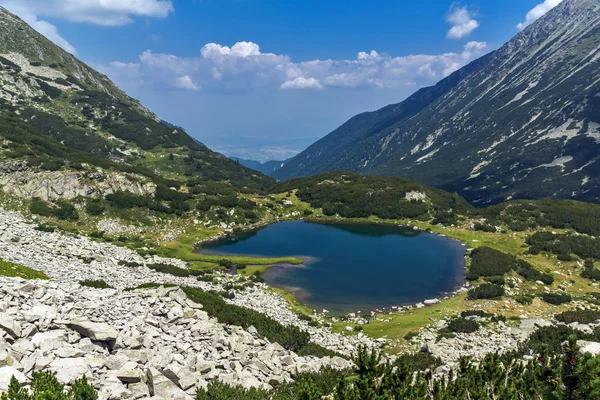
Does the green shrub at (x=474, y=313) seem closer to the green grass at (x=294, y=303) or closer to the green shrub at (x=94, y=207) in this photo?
the green grass at (x=294, y=303)

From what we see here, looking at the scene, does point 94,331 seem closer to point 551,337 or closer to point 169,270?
point 169,270

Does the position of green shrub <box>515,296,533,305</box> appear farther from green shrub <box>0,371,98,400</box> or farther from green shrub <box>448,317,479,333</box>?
green shrub <box>0,371,98,400</box>

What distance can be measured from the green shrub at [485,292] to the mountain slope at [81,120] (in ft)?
230

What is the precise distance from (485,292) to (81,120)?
475ft

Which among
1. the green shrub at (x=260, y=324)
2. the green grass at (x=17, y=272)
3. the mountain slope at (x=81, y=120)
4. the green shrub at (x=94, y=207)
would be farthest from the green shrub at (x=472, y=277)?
the mountain slope at (x=81, y=120)

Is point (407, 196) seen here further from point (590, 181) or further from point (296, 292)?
point (590, 181)

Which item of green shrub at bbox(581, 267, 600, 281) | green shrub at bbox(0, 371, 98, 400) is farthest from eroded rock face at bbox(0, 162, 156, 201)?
green shrub at bbox(581, 267, 600, 281)

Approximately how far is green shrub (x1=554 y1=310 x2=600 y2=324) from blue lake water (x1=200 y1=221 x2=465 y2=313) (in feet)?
40.1

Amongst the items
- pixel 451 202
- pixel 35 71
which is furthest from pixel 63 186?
pixel 35 71

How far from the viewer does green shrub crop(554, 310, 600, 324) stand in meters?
34.2

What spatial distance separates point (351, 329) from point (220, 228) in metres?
46.2

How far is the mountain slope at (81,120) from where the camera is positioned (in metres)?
123

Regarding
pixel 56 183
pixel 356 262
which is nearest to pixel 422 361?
pixel 356 262

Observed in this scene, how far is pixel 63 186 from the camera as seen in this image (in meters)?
65.4
